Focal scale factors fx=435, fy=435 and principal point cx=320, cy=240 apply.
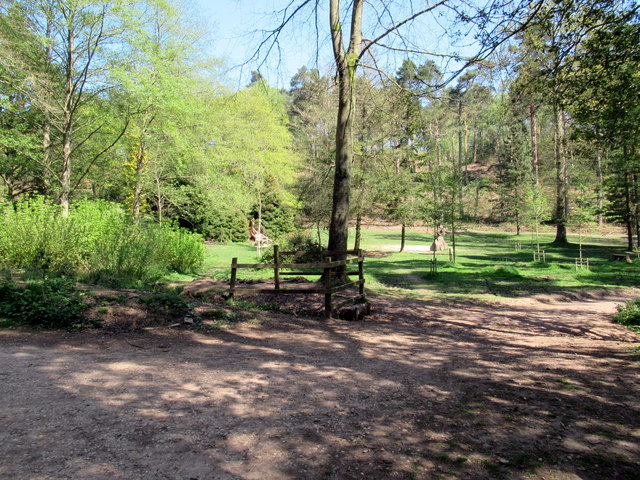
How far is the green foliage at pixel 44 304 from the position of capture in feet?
20.6

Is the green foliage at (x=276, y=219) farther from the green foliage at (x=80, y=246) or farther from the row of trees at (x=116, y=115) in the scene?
the green foliage at (x=80, y=246)

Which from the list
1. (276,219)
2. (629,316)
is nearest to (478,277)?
(629,316)

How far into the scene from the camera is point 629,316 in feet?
27.0

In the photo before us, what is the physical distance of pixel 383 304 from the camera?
34.0 feet

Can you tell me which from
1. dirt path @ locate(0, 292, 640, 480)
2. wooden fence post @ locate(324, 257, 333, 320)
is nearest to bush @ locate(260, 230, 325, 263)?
wooden fence post @ locate(324, 257, 333, 320)

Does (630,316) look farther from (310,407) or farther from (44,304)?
(44,304)

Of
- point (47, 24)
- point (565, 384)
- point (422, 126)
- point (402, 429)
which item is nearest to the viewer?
point (402, 429)

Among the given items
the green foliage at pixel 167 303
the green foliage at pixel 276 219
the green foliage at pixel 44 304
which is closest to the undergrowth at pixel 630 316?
the green foliage at pixel 167 303

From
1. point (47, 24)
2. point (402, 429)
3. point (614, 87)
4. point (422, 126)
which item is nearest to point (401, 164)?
point (422, 126)

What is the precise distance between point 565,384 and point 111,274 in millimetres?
9144

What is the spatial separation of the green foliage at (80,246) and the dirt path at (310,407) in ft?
14.1

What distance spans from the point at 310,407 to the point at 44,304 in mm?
4835

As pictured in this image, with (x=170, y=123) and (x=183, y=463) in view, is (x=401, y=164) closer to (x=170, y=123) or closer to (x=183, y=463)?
(x=170, y=123)

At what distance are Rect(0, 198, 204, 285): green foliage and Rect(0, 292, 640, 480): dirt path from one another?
14.1 ft
